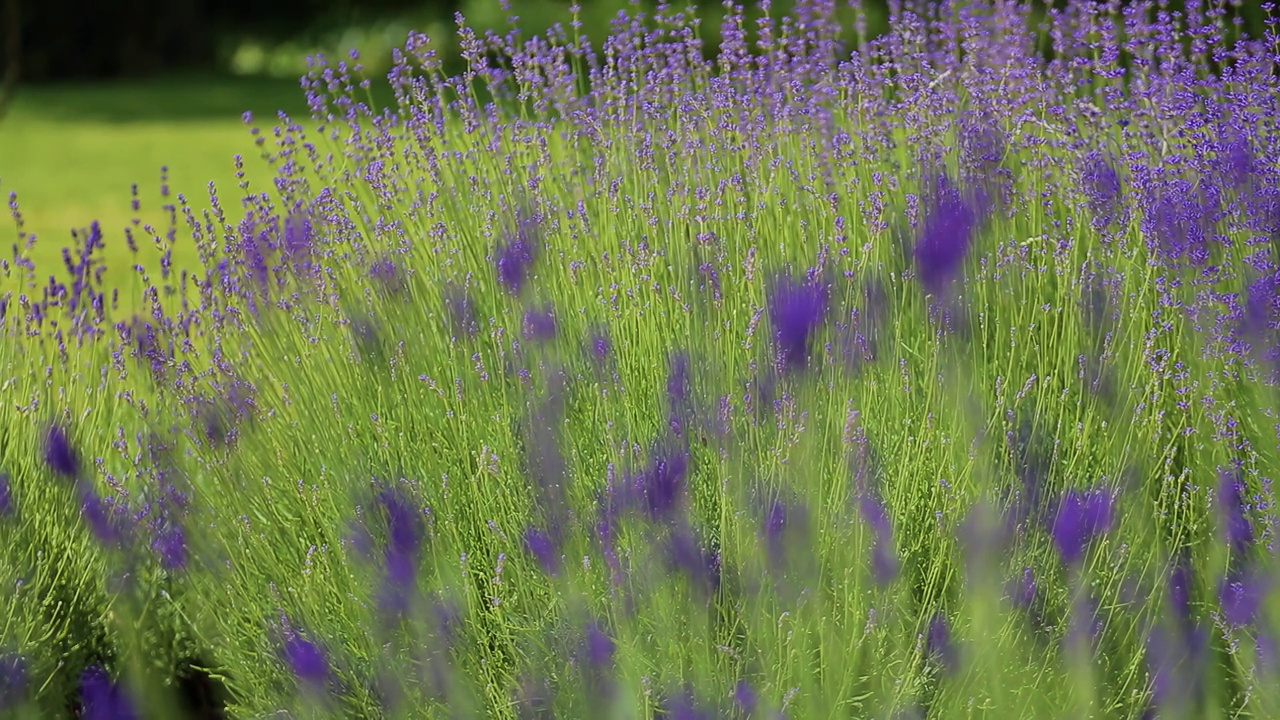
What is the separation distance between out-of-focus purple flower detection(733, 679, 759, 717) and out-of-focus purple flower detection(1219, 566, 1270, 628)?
28.3 inches

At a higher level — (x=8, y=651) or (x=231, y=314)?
(x=231, y=314)

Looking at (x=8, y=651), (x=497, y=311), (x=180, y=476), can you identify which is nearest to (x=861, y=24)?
(x=497, y=311)

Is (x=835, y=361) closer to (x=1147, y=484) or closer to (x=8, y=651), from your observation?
(x=1147, y=484)

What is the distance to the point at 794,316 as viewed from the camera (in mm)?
1730

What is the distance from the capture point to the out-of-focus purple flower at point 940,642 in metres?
2.21

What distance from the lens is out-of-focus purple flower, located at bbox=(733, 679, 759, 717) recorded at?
2086 millimetres

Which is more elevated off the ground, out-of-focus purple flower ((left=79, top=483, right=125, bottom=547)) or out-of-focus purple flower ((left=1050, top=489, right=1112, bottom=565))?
out-of-focus purple flower ((left=79, top=483, right=125, bottom=547))

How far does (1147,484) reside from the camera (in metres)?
2.47

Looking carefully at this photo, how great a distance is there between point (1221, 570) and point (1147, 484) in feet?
0.81

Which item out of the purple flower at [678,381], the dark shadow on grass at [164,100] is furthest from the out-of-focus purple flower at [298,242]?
the dark shadow on grass at [164,100]

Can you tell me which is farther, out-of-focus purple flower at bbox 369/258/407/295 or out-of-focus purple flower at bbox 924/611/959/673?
out-of-focus purple flower at bbox 369/258/407/295

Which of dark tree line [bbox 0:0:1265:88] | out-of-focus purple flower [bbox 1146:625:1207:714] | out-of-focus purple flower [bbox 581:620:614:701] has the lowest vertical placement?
dark tree line [bbox 0:0:1265:88]

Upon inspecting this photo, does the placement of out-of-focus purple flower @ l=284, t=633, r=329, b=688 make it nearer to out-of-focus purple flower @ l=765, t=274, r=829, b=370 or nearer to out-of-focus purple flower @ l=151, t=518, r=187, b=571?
out-of-focus purple flower @ l=151, t=518, r=187, b=571

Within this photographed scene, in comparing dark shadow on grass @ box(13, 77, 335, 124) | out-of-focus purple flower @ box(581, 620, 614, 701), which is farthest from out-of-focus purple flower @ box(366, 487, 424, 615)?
dark shadow on grass @ box(13, 77, 335, 124)
